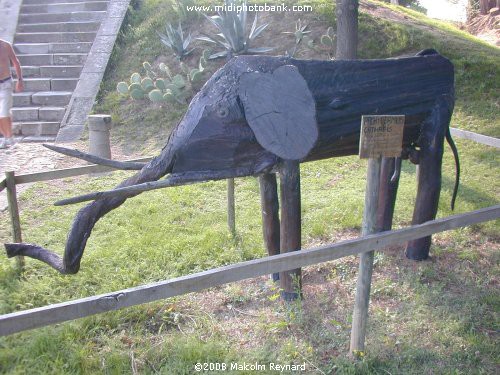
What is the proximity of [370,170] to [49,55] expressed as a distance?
23.9ft

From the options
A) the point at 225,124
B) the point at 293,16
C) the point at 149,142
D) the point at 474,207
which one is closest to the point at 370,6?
the point at 293,16

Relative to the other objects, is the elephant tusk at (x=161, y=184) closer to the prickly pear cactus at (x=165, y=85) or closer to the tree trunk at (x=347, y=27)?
the tree trunk at (x=347, y=27)

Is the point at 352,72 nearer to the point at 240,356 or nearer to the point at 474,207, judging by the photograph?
the point at 240,356

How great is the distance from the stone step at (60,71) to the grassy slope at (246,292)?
10.7 feet

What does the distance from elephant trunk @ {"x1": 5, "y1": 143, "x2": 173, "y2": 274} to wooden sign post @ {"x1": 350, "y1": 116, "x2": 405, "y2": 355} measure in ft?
3.23

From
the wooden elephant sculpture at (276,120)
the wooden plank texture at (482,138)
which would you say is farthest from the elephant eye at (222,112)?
the wooden plank texture at (482,138)

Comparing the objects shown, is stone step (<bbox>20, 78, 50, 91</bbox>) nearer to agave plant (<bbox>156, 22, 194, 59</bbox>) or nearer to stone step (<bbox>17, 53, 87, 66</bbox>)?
stone step (<bbox>17, 53, 87, 66</bbox>)

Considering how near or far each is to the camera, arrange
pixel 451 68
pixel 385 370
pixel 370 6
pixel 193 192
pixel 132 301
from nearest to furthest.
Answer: pixel 132 301
pixel 385 370
pixel 451 68
pixel 193 192
pixel 370 6

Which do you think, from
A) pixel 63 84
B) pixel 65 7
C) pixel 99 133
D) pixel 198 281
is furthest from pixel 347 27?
pixel 65 7

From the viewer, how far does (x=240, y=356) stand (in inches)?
99.6

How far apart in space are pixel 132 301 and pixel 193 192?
312cm

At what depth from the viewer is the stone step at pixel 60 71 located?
784cm

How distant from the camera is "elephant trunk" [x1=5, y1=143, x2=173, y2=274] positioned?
221cm

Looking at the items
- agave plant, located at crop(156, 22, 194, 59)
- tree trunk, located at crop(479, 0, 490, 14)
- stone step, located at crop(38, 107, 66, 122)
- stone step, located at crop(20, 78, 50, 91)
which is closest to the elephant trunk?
stone step, located at crop(38, 107, 66, 122)
